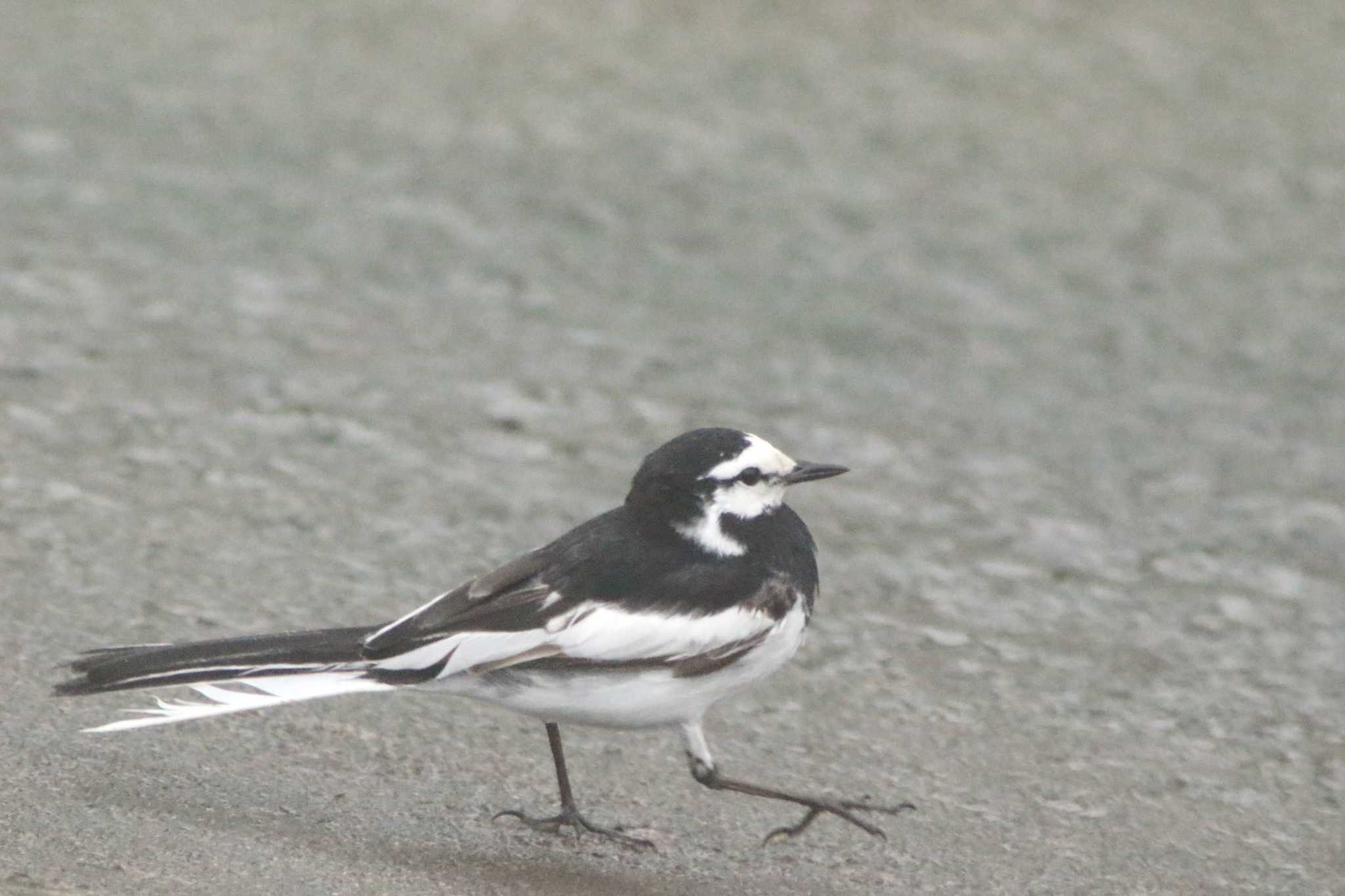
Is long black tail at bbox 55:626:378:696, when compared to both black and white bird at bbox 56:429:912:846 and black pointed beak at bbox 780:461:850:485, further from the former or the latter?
black pointed beak at bbox 780:461:850:485

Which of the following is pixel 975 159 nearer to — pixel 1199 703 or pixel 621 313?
pixel 621 313

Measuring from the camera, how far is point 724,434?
5355 mm

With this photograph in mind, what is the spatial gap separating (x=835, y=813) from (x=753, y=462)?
886 millimetres

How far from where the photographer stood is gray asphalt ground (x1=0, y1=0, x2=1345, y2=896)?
548 cm

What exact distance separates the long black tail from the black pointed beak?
1.18 metres

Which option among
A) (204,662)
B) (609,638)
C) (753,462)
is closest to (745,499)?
(753,462)

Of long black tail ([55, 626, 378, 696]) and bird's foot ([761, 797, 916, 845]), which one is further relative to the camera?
bird's foot ([761, 797, 916, 845])

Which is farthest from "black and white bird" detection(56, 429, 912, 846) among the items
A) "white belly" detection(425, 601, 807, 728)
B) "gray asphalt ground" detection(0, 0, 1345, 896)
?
"gray asphalt ground" detection(0, 0, 1345, 896)

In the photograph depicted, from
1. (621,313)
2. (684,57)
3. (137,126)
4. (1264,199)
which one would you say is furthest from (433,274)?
(1264,199)

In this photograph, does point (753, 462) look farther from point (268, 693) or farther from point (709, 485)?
point (268, 693)

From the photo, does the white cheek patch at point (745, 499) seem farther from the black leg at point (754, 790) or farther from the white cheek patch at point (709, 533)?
the black leg at point (754, 790)

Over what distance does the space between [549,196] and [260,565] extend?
417 cm

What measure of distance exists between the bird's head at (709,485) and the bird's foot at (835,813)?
0.65 m

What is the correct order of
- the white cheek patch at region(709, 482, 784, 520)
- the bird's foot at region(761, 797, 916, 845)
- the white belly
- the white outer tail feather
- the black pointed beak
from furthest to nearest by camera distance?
the black pointed beak
the white cheek patch at region(709, 482, 784, 520)
the bird's foot at region(761, 797, 916, 845)
the white belly
the white outer tail feather
